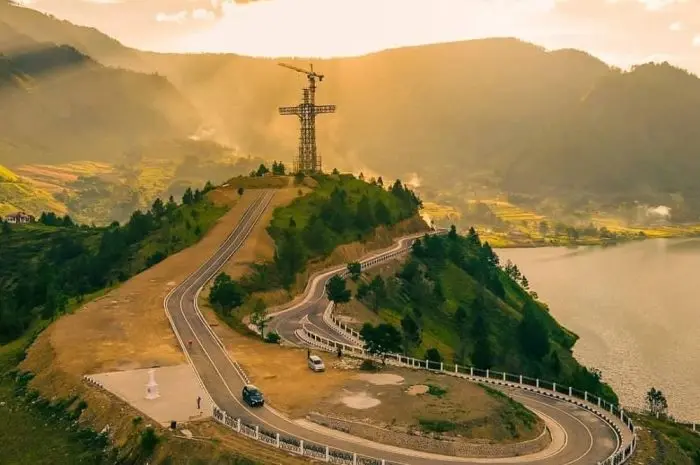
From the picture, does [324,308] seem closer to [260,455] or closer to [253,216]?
[253,216]

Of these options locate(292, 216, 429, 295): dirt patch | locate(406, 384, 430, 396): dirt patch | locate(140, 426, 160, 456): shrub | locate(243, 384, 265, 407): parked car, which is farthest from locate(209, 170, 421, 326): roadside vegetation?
locate(140, 426, 160, 456): shrub

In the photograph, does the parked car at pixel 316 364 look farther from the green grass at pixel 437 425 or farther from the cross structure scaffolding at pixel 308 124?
the cross structure scaffolding at pixel 308 124

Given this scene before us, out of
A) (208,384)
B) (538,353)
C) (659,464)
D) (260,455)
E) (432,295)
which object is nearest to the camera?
(260,455)

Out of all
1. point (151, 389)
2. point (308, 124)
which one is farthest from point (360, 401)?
point (308, 124)

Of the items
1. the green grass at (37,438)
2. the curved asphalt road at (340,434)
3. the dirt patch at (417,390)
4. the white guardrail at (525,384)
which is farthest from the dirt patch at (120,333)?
the dirt patch at (417,390)

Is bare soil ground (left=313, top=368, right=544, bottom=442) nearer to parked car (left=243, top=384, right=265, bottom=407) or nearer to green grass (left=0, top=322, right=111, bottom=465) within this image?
parked car (left=243, top=384, right=265, bottom=407)

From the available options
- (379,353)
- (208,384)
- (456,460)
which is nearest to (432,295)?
(379,353)
